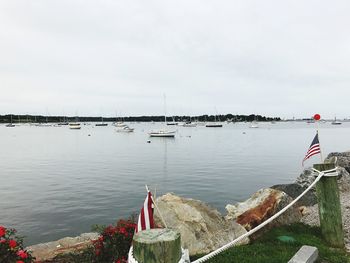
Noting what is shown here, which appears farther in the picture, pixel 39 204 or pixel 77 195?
pixel 77 195

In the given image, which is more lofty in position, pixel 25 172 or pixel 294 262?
pixel 294 262

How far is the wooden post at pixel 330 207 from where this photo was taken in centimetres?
925

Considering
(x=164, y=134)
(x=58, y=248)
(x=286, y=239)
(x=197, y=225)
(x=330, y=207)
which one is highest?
(x=330, y=207)

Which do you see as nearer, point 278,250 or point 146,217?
point 146,217

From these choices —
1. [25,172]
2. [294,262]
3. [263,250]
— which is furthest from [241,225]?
[25,172]

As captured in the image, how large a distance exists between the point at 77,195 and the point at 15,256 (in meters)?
21.7

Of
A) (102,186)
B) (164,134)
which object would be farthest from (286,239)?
(164,134)

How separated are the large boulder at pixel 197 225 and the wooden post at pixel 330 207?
242 cm

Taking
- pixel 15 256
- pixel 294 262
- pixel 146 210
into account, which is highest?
pixel 146 210

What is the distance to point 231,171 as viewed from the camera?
39.5 metres

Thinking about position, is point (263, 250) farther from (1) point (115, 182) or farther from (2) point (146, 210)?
(1) point (115, 182)

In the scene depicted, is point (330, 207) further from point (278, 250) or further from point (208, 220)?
point (208, 220)

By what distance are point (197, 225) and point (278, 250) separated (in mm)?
2405

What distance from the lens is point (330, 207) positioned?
930 centimetres
